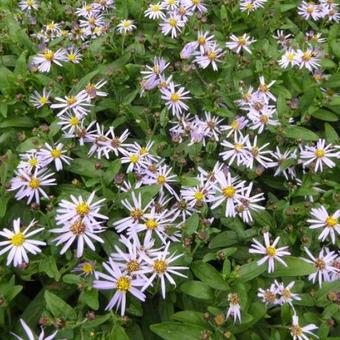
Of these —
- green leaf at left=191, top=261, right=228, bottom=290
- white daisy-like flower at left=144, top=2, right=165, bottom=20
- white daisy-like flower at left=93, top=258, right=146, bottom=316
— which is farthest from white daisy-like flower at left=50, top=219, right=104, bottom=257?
white daisy-like flower at left=144, top=2, right=165, bottom=20

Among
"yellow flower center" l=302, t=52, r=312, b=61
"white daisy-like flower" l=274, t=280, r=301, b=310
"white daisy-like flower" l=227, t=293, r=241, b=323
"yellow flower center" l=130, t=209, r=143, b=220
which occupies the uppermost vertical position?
"yellow flower center" l=130, t=209, r=143, b=220

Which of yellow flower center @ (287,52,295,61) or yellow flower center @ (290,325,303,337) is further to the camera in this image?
yellow flower center @ (287,52,295,61)

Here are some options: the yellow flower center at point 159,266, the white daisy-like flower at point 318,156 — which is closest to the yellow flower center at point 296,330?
the yellow flower center at point 159,266

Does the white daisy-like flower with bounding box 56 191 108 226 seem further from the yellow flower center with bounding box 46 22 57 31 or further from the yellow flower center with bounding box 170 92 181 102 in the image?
the yellow flower center with bounding box 46 22 57 31

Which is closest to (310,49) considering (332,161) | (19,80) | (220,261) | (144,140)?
(332,161)

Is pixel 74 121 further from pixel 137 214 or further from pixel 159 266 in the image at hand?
pixel 159 266

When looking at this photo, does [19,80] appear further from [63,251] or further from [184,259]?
[184,259]
